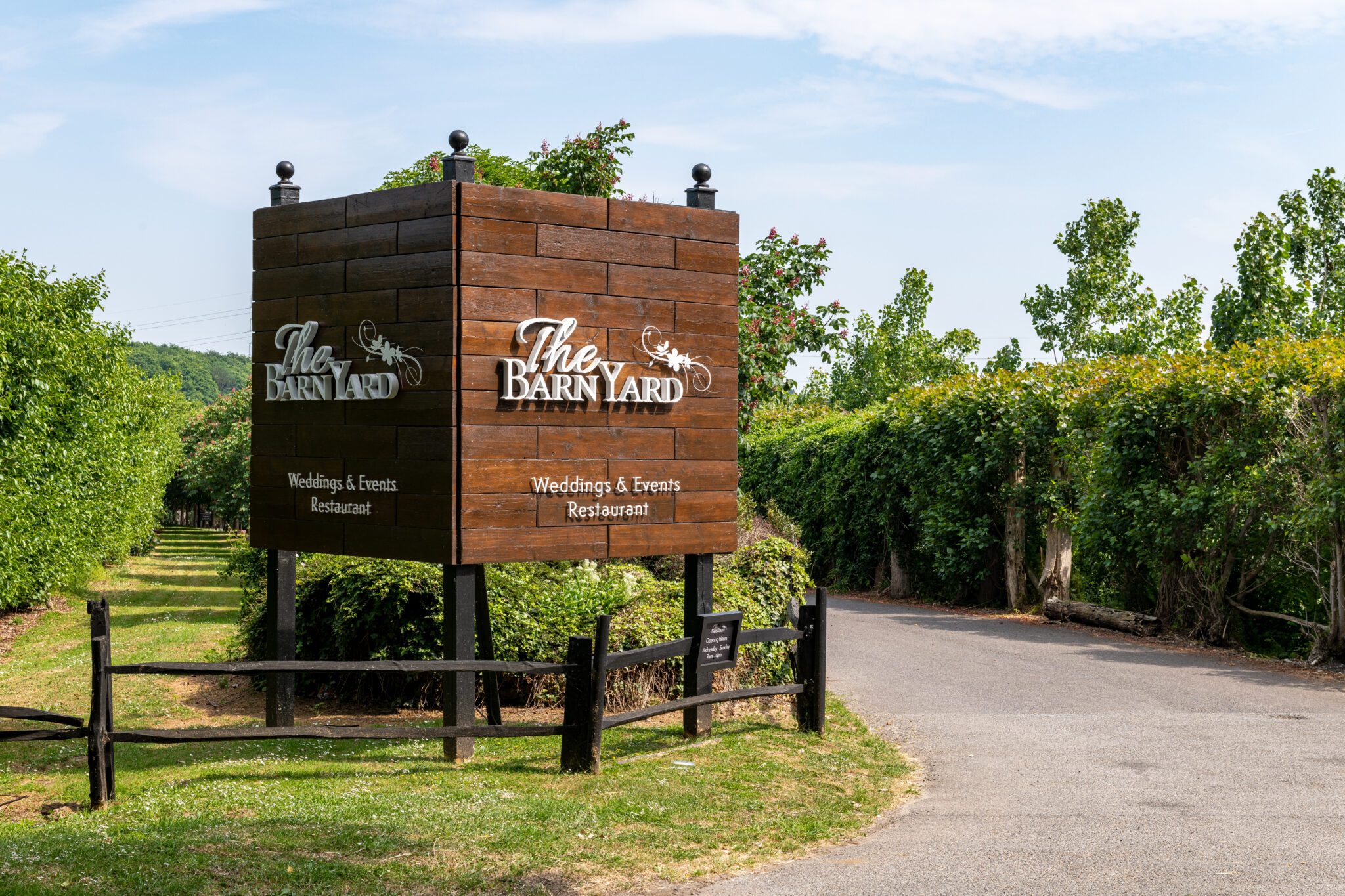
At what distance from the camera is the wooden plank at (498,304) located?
8.61 metres

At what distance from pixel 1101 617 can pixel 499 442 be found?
39.1 feet

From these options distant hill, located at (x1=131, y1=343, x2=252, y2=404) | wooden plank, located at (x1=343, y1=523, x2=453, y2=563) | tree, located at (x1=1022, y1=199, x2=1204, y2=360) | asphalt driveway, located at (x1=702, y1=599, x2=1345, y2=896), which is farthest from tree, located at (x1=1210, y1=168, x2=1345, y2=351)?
distant hill, located at (x1=131, y1=343, x2=252, y2=404)

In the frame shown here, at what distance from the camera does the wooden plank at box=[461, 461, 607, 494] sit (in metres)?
8.64

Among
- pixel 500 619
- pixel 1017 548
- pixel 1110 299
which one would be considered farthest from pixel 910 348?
pixel 500 619

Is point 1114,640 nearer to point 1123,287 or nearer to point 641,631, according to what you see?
point 641,631

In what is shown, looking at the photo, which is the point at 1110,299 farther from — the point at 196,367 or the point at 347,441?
the point at 196,367

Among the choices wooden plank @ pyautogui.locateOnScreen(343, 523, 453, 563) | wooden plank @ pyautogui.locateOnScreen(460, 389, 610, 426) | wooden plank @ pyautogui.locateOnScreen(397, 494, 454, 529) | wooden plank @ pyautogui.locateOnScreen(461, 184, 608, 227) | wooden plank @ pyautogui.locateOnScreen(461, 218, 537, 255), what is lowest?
wooden plank @ pyautogui.locateOnScreen(343, 523, 453, 563)

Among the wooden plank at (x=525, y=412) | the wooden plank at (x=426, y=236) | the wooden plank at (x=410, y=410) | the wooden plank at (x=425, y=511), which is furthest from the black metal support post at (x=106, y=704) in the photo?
the wooden plank at (x=426, y=236)

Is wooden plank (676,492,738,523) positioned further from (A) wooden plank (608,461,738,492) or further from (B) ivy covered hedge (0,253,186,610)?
(B) ivy covered hedge (0,253,186,610)

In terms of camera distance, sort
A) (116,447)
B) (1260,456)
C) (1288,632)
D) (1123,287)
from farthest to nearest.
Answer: (1123,287), (116,447), (1288,632), (1260,456)

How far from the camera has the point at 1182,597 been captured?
1678 centimetres

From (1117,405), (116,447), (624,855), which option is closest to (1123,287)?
Result: (1117,405)

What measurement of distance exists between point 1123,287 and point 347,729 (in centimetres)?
3195

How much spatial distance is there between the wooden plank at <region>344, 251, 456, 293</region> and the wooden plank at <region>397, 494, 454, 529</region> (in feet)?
5.06
